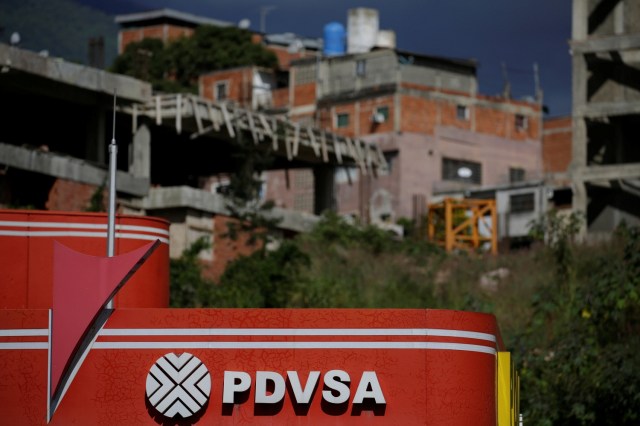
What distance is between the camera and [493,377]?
15.9 m

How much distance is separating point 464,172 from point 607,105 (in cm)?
1658

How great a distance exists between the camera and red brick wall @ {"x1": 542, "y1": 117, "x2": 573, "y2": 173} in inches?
2926

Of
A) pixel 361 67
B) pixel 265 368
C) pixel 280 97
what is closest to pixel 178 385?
pixel 265 368

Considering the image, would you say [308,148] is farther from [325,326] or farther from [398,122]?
[325,326]

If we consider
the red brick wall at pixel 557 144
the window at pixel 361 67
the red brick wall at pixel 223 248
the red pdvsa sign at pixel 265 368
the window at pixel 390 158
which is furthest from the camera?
the red brick wall at pixel 557 144

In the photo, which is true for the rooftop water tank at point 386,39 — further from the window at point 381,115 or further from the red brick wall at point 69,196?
the red brick wall at point 69,196

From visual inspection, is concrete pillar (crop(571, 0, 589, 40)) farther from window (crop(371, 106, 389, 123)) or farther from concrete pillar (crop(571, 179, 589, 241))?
window (crop(371, 106, 389, 123))

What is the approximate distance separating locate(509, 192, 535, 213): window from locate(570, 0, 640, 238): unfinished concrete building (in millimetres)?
4899

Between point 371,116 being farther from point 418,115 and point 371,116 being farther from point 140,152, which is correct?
point 140,152

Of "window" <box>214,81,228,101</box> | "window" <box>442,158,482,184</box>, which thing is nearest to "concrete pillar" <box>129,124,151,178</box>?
"window" <box>442,158,482,184</box>

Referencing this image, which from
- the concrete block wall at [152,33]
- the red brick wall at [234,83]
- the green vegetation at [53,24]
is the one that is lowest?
the red brick wall at [234,83]

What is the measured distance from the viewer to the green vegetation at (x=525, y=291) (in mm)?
28750

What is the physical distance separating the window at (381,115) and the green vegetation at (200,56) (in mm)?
15671

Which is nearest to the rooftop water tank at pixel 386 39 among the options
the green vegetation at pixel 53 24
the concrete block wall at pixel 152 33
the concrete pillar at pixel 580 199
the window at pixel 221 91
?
the window at pixel 221 91
